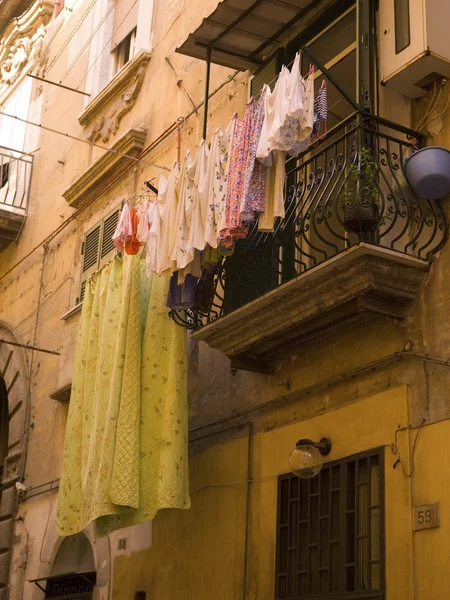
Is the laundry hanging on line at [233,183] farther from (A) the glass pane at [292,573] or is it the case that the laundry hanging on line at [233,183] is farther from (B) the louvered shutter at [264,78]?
(A) the glass pane at [292,573]

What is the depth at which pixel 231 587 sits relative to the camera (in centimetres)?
883

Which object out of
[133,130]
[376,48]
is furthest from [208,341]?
[133,130]

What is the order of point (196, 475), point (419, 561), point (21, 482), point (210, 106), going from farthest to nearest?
point (21, 482), point (210, 106), point (196, 475), point (419, 561)

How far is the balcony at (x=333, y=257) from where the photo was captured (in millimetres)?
7496

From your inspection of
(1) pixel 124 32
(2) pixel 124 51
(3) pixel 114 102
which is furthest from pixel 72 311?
(1) pixel 124 32

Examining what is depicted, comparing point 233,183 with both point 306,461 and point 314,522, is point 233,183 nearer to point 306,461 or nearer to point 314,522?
point 306,461

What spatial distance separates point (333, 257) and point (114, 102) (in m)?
6.98

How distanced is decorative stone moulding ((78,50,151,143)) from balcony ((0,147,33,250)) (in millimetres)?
2437

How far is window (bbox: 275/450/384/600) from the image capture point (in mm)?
7418

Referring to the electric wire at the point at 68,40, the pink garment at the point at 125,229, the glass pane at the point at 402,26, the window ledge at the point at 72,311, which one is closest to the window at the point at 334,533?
the pink garment at the point at 125,229

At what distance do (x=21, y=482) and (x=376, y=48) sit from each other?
7808 millimetres

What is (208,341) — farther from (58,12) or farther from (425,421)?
(58,12)

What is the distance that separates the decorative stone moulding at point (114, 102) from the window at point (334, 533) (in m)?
6.47

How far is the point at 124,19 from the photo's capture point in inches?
564
